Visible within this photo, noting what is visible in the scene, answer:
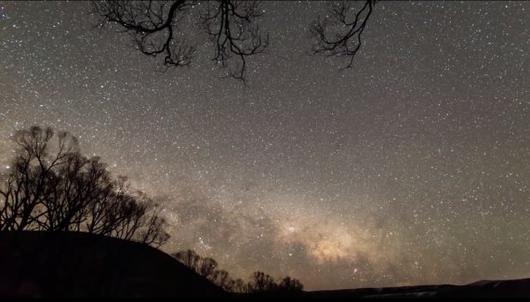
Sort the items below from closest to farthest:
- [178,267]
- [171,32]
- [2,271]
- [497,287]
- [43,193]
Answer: [497,287], [171,32], [2,271], [178,267], [43,193]

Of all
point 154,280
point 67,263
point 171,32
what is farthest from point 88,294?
point 171,32

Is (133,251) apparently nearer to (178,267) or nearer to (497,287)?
(178,267)

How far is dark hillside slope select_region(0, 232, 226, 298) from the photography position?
47.0 ft

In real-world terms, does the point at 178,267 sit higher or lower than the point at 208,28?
lower

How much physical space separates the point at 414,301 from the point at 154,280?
541 inches

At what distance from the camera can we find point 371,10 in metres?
9.87

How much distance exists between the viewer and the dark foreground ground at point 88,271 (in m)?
14.2

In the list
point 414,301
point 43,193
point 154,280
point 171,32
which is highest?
point 43,193

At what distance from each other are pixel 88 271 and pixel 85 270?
0.38 ft

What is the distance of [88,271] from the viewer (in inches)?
590

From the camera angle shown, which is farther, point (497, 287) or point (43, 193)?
point (43, 193)

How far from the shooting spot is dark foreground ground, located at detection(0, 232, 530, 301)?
14242mm

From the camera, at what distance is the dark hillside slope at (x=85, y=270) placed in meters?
14.3

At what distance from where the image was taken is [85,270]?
14969 mm
